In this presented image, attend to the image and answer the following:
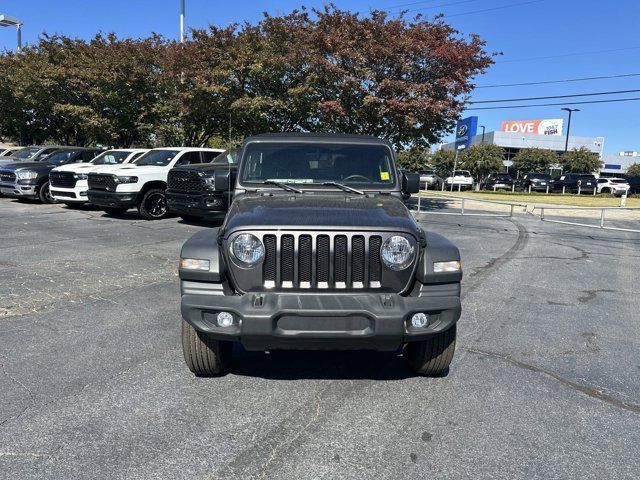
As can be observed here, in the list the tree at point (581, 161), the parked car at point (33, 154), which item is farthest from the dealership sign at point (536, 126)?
the parked car at point (33, 154)

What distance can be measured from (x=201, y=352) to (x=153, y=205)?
9.98 m

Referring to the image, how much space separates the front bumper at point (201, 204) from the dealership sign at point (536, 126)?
249ft

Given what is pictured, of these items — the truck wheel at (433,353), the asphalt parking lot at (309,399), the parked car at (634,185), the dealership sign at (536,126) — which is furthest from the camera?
the dealership sign at (536,126)

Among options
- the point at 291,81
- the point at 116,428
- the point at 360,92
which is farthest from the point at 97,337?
the point at 291,81

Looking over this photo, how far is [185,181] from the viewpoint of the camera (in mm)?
11438

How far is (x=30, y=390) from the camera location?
3533 millimetres

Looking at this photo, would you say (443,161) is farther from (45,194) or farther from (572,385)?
(572,385)

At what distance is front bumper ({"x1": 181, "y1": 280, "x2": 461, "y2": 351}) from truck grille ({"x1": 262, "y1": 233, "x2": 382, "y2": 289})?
10 centimetres

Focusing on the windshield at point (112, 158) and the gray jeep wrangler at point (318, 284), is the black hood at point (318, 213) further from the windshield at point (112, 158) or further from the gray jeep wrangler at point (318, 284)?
the windshield at point (112, 158)

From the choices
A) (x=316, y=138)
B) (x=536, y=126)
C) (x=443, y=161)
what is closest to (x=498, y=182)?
(x=443, y=161)

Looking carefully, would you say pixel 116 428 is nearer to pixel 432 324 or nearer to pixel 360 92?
pixel 432 324

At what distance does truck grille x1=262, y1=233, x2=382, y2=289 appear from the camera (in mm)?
3264

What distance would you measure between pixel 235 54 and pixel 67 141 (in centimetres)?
1802

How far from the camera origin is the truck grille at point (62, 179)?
1395cm
